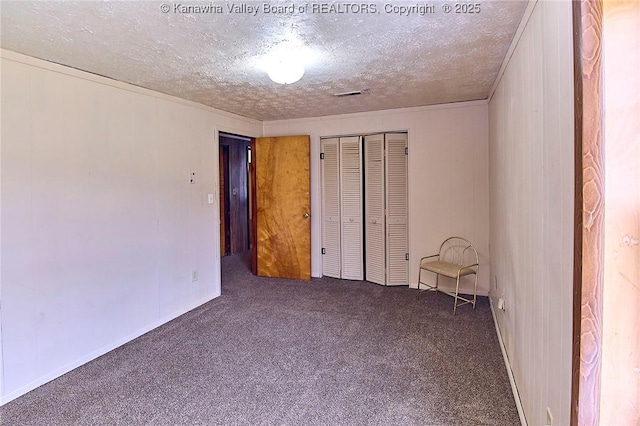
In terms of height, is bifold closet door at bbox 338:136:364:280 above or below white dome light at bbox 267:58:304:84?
below

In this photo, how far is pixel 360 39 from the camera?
7.13 ft

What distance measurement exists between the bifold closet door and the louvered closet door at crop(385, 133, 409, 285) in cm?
40

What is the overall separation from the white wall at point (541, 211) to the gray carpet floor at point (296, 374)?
18.0 inches

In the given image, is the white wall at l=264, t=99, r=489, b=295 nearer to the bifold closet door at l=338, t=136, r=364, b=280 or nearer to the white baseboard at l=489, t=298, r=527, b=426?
the bifold closet door at l=338, t=136, r=364, b=280

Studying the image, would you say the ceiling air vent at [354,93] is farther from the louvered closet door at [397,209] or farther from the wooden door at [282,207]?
the wooden door at [282,207]

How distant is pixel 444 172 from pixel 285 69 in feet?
8.23

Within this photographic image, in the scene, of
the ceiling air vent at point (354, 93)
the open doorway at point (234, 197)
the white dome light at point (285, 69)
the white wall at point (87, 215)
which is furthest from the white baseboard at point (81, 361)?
the open doorway at point (234, 197)

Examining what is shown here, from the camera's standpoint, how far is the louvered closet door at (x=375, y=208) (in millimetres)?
4559

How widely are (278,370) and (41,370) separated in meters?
1.61

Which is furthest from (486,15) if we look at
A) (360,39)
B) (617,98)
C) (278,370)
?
(278,370)

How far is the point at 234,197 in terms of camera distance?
6898mm

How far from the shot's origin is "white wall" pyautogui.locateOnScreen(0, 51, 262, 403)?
2318 millimetres

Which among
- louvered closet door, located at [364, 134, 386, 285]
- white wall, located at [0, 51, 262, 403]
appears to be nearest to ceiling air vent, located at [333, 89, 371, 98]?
louvered closet door, located at [364, 134, 386, 285]

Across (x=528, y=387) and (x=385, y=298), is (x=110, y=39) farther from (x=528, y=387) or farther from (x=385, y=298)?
(x=385, y=298)
